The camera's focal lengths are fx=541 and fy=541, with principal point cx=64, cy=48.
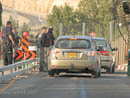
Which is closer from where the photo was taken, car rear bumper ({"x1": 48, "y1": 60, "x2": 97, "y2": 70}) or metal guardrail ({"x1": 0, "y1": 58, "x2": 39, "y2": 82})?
metal guardrail ({"x1": 0, "y1": 58, "x2": 39, "y2": 82})

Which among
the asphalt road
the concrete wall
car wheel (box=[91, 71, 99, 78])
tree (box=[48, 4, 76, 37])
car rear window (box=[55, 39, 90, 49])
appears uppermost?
the concrete wall

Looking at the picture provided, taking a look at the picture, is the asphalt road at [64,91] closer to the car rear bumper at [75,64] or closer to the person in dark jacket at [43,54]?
the car rear bumper at [75,64]

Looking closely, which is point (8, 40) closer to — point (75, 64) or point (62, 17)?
point (75, 64)

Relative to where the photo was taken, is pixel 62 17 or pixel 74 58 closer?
pixel 74 58

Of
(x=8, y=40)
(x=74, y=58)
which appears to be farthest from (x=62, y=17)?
(x=74, y=58)

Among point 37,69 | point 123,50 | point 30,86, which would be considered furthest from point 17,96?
point 123,50

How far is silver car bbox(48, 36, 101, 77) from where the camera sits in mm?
19250

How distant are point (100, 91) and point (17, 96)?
98.4 inches

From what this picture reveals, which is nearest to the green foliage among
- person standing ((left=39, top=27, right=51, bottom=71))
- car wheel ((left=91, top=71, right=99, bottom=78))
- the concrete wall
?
person standing ((left=39, top=27, right=51, bottom=71))

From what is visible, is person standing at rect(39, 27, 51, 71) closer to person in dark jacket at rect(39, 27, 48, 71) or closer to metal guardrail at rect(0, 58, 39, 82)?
person in dark jacket at rect(39, 27, 48, 71)

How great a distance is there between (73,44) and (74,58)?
58cm

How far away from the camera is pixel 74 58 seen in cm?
1927

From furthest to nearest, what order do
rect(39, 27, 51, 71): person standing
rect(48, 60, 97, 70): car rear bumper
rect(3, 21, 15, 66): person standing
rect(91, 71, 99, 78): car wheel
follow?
rect(39, 27, 51, 71): person standing
rect(3, 21, 15, 66): person standing
rect(91, 71, 99, 78): car wheel
rect(48, 60, 97, 70): car rear bumper

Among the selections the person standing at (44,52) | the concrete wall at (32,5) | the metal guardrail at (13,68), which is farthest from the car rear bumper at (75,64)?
the concrete wall at (32,5)
